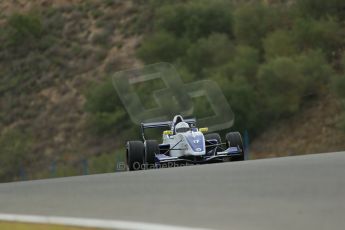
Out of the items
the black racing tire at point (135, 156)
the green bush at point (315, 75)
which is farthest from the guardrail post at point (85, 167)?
the black racing tire at point (135, 156)

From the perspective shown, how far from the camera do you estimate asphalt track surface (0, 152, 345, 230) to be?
7707 millimetres

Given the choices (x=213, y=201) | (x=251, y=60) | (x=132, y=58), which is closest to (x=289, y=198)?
(x=213, y=201)

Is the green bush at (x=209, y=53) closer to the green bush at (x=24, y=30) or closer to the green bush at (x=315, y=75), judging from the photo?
the green bush at (x=315, y=75)

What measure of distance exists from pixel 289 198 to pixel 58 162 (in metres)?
38.9

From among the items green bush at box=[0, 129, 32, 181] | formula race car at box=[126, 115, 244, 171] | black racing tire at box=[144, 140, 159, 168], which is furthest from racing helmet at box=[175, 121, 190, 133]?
green bush at box=[0, 129, 32, 181]

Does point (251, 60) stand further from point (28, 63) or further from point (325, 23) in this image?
point (28, 63)

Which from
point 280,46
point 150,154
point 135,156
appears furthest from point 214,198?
point 280,46

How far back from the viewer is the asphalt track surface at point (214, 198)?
7.71m

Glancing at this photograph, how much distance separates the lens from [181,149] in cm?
2345

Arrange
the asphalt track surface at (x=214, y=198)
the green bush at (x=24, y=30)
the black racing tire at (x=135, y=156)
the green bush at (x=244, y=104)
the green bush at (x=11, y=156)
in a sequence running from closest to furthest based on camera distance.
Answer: the asphalt track surface at (x=214, y=198)
the black racing tire at (x=135, y=156)
the green bush at (x=244, y=104)
the green bush at (x=11, y=156)
the green bush at (x=24, y=30)

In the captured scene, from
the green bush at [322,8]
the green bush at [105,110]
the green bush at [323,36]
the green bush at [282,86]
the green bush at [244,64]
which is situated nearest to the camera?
the green bush at [282,86]

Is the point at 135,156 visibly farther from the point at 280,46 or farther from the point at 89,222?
the point at 280,46

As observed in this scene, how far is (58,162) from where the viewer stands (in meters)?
46.8

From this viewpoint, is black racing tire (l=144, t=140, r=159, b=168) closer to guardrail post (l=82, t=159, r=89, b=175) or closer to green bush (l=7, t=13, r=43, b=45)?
Answer: guardrail post (l=82, t=159, r=89, b=175)
